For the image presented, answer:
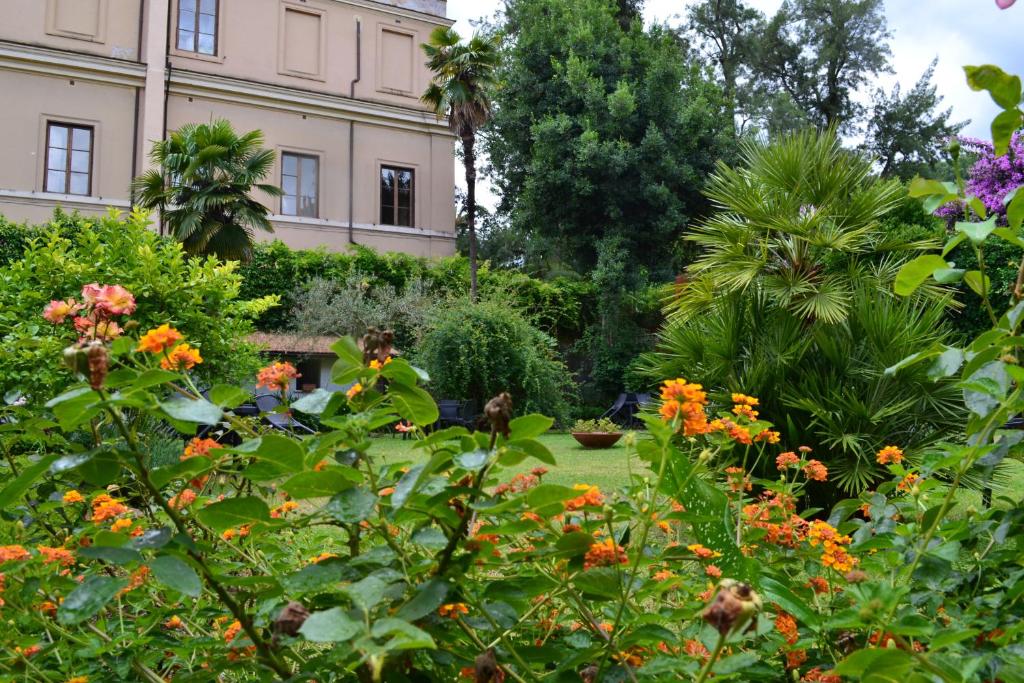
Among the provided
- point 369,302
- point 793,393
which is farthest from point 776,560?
point 369,302

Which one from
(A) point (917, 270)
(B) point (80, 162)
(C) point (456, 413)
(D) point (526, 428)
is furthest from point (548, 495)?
(B) point (80, 162)

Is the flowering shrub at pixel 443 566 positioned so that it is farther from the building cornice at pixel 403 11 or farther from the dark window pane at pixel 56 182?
the building cornice at pixel 403 11

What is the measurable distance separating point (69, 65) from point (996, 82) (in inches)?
711

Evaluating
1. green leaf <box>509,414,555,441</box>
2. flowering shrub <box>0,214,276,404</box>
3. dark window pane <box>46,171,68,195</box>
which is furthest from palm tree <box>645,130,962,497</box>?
dark window pane <box>46,171,68,195</box>

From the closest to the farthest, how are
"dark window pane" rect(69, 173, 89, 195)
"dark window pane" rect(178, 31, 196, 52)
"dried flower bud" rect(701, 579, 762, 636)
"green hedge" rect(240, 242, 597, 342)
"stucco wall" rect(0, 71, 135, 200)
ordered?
"dried flower bud" rect(701, 579, 762, 636) < "green hedge" rect(240, 242, 597, 342) < "stucco wall" rect(0, 71, 135, 200) < "dark window pane" rect(69, 173, 89, 195) < "dark window pane" rect(178, 31, 196, 52)

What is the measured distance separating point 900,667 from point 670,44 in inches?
775

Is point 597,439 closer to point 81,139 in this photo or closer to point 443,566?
point 443,566

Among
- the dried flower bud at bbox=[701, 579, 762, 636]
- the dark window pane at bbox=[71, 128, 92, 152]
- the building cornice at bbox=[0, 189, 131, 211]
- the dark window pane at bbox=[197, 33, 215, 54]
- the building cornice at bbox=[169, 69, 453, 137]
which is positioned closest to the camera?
Result: the dried flower bud at bbox=[701, 579, 762, 636]

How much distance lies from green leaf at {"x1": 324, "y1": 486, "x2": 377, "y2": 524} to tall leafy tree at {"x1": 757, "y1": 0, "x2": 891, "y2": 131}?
80.4ft

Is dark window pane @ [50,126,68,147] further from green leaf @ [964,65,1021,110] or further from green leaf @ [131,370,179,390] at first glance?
green leaf @ [964,65,1021,110]

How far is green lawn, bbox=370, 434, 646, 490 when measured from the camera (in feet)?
20.8

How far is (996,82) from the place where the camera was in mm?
844

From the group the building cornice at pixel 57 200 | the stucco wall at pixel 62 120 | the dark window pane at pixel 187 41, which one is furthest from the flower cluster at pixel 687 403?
the dark window pane at pixel 187 41

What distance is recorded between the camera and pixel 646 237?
57.4 ft
